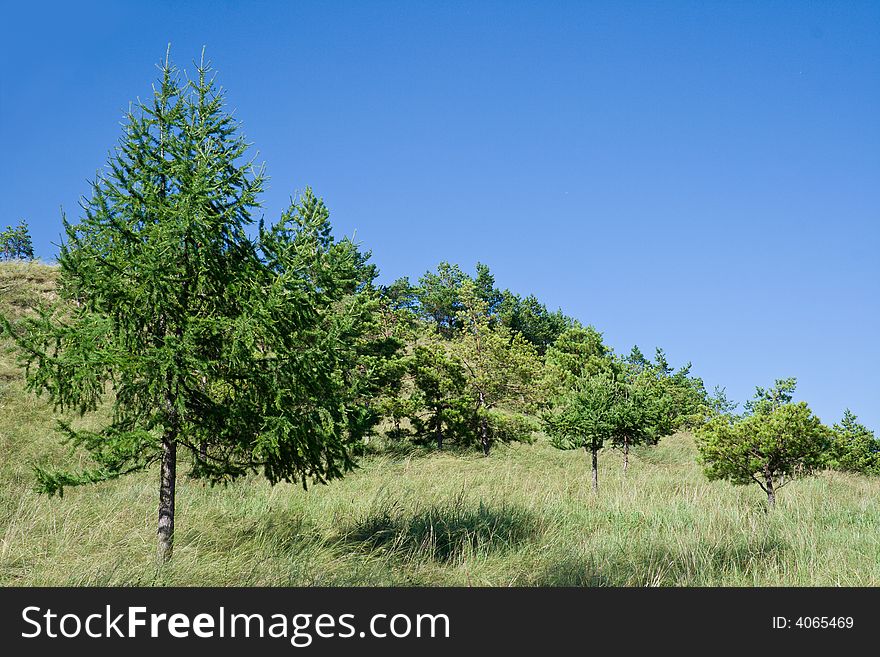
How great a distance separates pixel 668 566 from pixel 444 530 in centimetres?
351

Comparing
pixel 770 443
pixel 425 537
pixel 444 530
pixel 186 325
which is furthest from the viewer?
pixel 770 443

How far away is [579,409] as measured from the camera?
Answer: 1983 centimetres

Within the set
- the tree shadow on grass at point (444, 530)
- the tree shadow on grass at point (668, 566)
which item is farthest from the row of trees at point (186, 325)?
the tree shadow on grass at point (668, 566)

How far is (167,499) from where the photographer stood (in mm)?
7648

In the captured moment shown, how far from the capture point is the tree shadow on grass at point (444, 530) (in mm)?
8641

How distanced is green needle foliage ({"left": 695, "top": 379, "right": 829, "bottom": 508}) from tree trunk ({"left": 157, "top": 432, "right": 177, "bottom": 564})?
11493 millimetres

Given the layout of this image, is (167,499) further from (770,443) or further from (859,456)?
(859,456)

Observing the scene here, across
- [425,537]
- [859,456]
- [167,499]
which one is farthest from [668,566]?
[859,456]

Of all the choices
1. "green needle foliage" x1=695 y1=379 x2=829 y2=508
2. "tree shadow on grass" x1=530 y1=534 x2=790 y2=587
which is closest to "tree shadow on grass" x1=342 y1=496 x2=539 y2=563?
"tree shadow on grass" x1=530 y1=534 x2=790 y2=587

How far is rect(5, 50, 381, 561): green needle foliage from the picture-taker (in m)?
6.80

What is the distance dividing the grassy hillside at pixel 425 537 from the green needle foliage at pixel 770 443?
2.28 ft

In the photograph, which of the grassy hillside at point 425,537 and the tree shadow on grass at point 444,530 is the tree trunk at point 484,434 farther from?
the tree shadow on grass at point 444,530

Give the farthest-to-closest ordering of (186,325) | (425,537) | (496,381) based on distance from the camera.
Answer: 1. (496,381)
2. (425,537)
3. (186,325)

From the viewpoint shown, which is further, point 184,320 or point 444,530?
point 444,530
